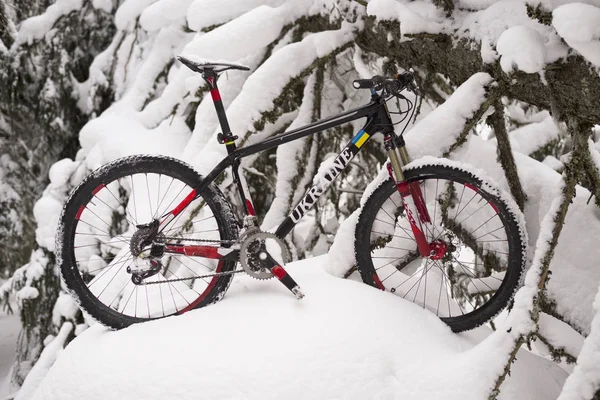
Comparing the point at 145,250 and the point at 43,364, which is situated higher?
the point at 145,250

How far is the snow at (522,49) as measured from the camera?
182cm

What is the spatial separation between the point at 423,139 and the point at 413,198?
247 millimetres

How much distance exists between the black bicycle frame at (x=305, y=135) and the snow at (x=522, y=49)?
53 centimetres

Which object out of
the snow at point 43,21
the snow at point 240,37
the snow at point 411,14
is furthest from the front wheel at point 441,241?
the snow at point 43,21

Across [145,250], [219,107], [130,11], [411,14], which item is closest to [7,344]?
[130,11]

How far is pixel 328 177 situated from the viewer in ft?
7.92

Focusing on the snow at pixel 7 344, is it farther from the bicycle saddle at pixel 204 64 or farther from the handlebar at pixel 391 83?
the handlebar at pixel 391 83

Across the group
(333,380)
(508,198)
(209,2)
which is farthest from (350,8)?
(333,380)

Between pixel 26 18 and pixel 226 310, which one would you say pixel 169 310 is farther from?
pixel 26 18

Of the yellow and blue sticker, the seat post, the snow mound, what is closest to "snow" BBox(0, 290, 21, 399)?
the snow mound

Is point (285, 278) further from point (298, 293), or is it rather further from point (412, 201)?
point (412, 201)

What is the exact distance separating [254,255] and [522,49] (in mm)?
1288

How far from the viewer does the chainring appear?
7.65 ft

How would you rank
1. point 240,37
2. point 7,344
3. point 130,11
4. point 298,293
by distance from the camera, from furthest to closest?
point 7,344, point 130,11, point 240,37, point 298,293
